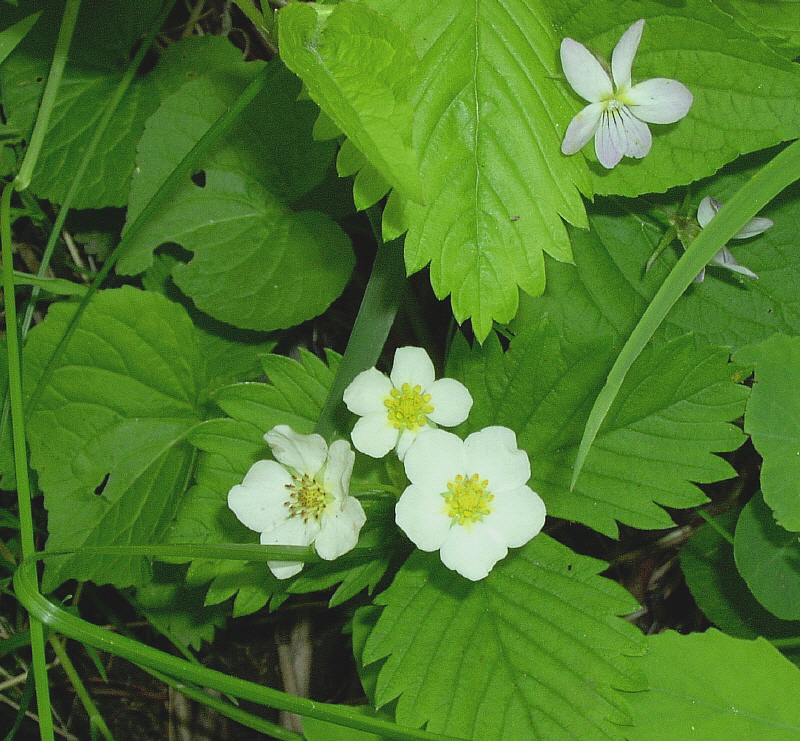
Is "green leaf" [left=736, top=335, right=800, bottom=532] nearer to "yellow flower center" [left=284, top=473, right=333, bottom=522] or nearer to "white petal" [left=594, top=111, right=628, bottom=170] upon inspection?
"white petal" [left=594, top=111, right=628, bottom=170]

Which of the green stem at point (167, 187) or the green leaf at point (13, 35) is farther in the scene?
the green leaf at point (13, 35)

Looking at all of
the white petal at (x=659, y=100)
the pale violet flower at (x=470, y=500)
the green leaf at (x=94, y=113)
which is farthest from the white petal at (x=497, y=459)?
the green leaf at (x=94, y=113)

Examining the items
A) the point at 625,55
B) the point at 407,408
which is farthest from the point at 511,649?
the point at 625,55

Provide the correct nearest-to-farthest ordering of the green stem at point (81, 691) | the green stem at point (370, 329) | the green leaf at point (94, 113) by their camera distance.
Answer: the green stem at point (370, 329) < the green stem at point (81, 691) < the green leaf at point (94, 113)

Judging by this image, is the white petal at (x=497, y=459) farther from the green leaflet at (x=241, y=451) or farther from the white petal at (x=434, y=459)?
the green leaflet at (x=241, y=451)

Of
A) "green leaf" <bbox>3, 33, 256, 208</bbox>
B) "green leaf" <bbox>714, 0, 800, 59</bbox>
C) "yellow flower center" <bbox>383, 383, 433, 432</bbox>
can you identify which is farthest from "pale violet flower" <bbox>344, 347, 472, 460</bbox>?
"green leaf" <bbox>3, 33, 256, 208</bbox>
